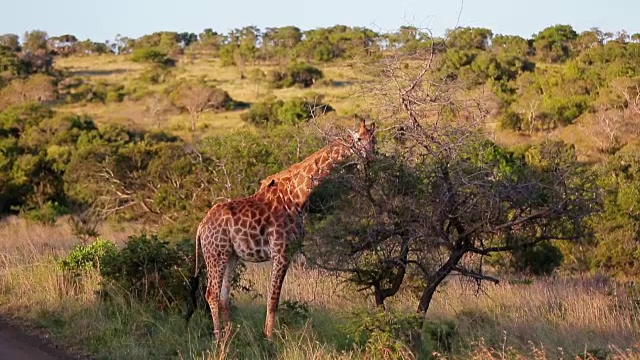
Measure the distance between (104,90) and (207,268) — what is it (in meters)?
48.6

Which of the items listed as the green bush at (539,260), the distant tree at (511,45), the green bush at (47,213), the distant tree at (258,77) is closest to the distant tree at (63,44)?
the distant tree at (258,77)

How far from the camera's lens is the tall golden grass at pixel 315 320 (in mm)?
8008

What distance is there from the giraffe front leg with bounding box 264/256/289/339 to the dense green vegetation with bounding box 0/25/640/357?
0.41 m

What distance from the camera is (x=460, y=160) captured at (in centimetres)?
741

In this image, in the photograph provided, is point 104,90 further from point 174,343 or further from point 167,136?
point 174,343

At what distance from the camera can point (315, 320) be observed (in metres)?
9.10

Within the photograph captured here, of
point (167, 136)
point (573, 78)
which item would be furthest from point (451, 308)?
point (573, 78)

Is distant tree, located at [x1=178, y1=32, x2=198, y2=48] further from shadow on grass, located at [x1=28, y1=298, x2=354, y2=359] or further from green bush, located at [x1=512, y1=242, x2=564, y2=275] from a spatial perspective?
shadow on grass, located at [x1=28, y1=298, x2=354, y2=359]

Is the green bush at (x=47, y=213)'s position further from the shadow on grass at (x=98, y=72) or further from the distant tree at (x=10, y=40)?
the distant tree at (x=10, y=40)

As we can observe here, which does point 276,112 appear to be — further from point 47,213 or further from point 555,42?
point 555,42

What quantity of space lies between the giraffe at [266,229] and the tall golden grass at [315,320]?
1.37 ft

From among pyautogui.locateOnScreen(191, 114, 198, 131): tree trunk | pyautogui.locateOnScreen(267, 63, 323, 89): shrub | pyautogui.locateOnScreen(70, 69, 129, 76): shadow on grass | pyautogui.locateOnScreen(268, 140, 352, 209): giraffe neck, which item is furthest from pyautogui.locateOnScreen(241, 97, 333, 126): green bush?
pyautogui.locateOnScreen(268, 140, 352, 209): giraffe neck

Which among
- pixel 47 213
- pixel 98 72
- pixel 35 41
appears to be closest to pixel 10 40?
pixel 35 41

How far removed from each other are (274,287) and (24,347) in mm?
2552
